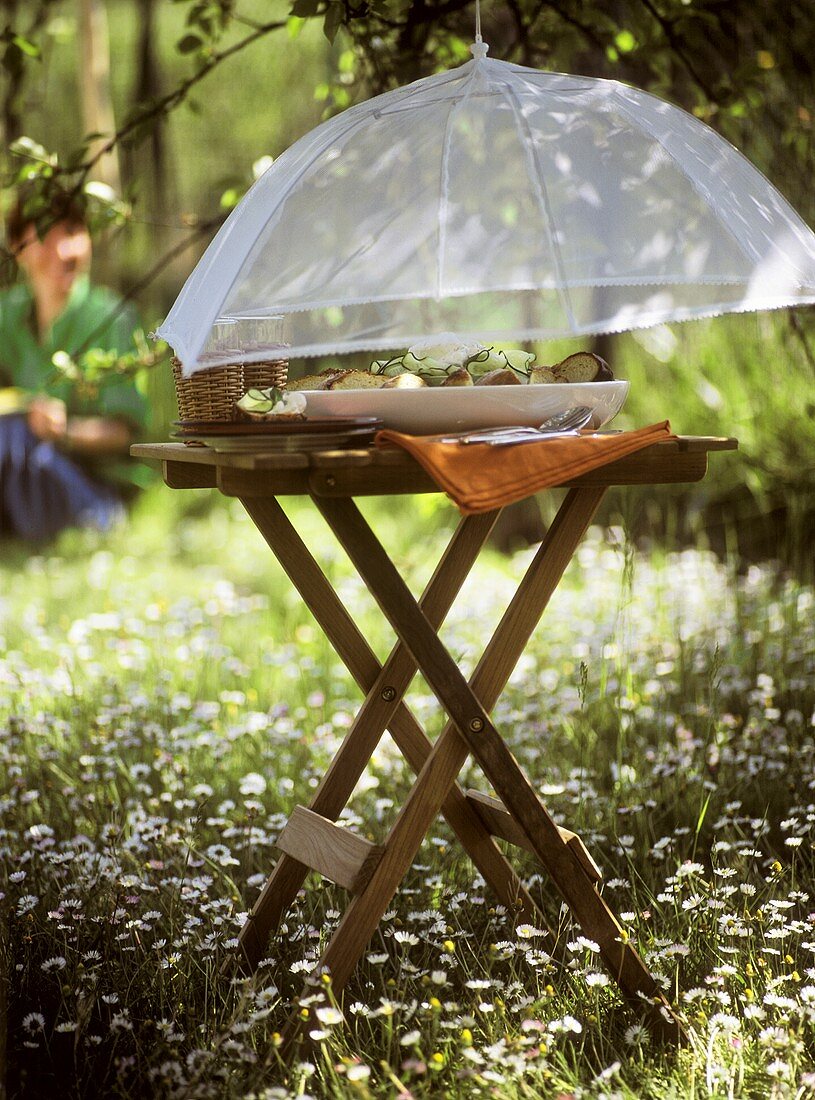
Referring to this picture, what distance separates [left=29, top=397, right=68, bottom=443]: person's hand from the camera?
23.4ft

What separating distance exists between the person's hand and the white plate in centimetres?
541

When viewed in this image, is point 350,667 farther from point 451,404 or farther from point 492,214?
point 492,214

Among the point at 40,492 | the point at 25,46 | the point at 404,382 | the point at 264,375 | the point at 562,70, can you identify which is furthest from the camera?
the point at 40,492

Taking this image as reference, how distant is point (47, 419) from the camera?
23.4 feet

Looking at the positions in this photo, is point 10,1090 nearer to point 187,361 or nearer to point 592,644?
point 187,361

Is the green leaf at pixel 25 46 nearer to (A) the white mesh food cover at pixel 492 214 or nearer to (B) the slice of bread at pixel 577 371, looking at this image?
(A) the white mesh food cover at pixel 492 214

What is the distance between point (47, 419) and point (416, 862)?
5013 mm

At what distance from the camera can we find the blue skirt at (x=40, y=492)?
707 cm

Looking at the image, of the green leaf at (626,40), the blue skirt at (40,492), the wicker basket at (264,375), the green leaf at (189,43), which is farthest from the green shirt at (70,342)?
the wicker basket at (264,375)

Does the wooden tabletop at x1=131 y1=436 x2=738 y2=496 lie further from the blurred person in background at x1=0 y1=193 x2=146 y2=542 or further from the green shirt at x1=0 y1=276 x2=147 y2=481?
the green shirt at x1=0 y1=276 x2=147 y2=481

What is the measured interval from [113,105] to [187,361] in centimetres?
1124

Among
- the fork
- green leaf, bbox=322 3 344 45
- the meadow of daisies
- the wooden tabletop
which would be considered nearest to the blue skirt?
the meadow of daisies

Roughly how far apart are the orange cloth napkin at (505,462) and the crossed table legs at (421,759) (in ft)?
0.56

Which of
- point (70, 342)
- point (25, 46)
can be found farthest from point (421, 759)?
point (70, 342)
